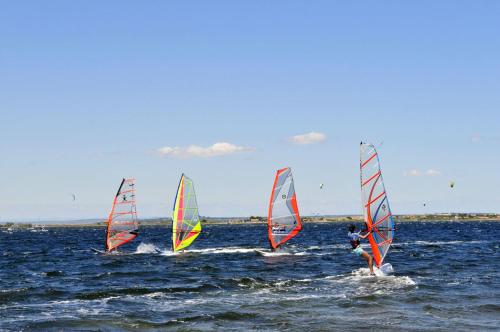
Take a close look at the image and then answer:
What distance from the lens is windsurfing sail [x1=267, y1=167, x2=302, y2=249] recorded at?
45.3 meters

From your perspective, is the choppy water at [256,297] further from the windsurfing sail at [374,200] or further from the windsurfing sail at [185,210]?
the windsurfing sail at [185,210]

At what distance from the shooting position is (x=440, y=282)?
90.7 feet

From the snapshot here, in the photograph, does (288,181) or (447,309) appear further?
(288,181)

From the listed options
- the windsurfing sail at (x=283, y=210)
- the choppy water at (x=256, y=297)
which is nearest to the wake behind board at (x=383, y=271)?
the choppy water at (x=256, y=297)

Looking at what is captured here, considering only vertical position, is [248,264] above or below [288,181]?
below

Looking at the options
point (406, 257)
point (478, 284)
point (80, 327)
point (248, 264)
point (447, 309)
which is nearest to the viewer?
point (80, 327)

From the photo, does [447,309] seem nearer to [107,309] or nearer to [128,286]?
[107,309]

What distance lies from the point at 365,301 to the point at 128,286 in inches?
465

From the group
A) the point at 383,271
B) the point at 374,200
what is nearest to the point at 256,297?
the point at 374,200

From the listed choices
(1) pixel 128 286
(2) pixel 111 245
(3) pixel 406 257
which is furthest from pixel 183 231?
(1) pixel 128 286

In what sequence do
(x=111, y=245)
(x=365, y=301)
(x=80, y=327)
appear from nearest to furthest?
(x=80, y=327), (x=365, y=301), (x=111, y=245)

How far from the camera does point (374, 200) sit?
29.1 meters

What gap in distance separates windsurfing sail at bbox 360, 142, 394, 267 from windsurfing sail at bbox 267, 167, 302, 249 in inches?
616

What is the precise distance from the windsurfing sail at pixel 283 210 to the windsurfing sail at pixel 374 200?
15654mm
